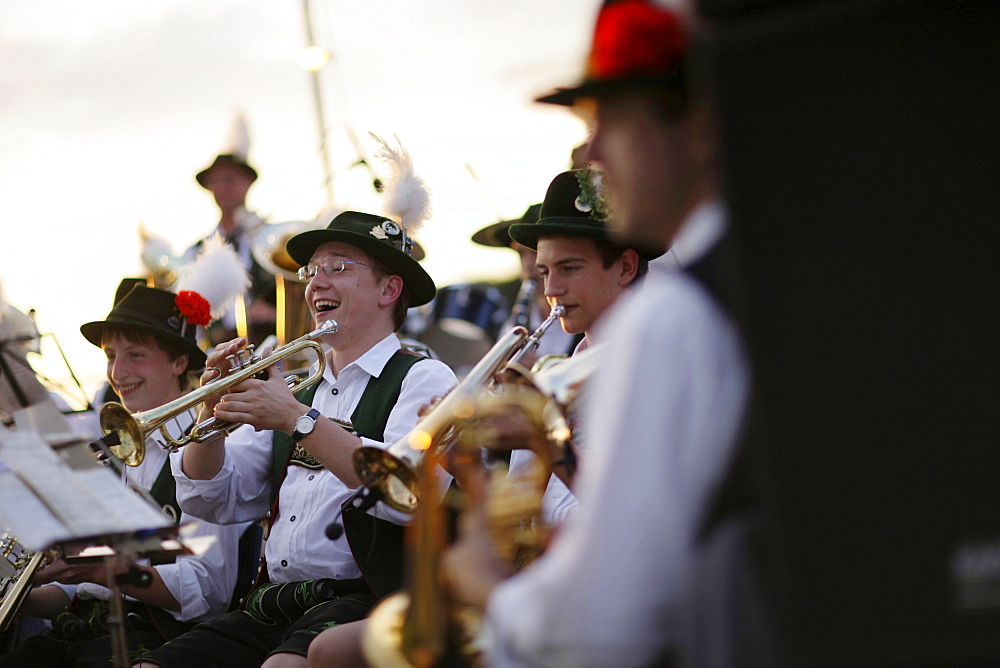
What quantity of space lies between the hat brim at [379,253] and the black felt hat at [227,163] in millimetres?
4338

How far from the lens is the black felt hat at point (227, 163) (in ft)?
29.8

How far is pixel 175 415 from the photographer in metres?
4.27

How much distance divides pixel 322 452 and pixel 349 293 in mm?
1020

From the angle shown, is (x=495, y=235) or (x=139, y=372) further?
(x=495, y=235)

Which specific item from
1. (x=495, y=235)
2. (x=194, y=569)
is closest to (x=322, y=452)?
(x=194, y=569)

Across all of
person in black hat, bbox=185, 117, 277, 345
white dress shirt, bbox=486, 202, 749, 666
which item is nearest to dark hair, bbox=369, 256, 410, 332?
person in black hat, bbox=185, 117, 277, 345

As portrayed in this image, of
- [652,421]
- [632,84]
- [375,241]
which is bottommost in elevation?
[652,421]

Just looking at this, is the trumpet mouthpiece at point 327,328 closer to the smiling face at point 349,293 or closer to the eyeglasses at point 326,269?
the smiling face at point 349,293

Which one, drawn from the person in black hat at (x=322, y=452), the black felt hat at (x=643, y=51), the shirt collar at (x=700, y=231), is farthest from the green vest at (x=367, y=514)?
the black felt hat at (x=643, y=51)

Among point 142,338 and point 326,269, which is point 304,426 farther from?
point 142,338

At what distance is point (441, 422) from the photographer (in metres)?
3.11

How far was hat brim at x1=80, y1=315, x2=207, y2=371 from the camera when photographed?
5.32 metres

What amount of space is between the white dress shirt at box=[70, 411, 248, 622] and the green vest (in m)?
0.52

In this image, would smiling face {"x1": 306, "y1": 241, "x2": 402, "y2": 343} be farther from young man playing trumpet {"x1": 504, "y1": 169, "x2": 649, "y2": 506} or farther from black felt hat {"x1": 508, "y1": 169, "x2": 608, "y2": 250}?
young man playing trumpet {"x1": 504, "y1": 169, "x2": 649, "y2": 506}
